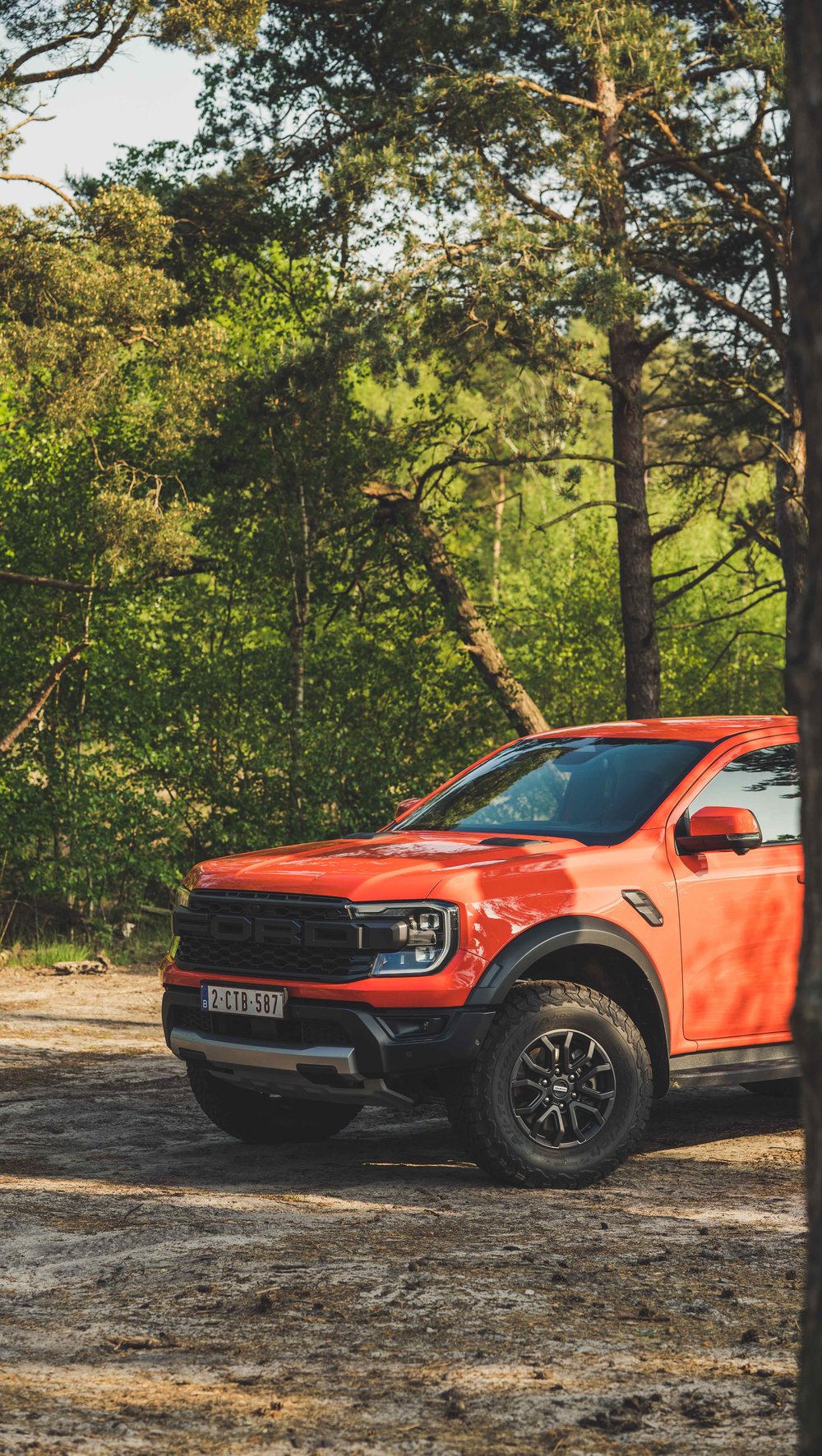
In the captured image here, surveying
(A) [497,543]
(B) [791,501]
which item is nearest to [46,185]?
(B) [791,501]

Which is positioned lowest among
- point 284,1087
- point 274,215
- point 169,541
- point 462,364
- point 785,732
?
point 284,1087

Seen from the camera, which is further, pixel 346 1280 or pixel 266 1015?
pixel 266 1015

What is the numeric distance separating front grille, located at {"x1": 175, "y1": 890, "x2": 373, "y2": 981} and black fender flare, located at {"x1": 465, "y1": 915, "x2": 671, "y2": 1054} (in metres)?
0.48

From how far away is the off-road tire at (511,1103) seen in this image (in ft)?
20.2

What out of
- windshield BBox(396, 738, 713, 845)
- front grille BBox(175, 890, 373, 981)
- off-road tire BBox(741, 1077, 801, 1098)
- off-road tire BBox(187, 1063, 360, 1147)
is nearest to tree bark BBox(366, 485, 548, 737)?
off-road tire BBox(741, 1077, 801, 1098)

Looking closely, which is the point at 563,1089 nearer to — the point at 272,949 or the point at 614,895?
the point at 614,895

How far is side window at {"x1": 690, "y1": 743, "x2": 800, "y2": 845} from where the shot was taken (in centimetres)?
711

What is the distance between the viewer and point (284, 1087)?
636 cm

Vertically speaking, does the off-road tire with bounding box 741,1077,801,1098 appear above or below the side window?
below

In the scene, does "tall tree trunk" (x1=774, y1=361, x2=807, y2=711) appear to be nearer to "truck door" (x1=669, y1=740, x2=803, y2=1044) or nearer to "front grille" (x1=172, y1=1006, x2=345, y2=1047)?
"truck door" (x1=669, y1=740, x2=803, y2=1044)

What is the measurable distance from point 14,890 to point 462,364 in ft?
24.6

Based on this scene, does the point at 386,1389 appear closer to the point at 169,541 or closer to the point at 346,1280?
the point at 346,1280

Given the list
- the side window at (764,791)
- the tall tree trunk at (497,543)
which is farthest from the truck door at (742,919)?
the tall tree trunk at (497,543)

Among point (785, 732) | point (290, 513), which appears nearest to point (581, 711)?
point (290, 513)
